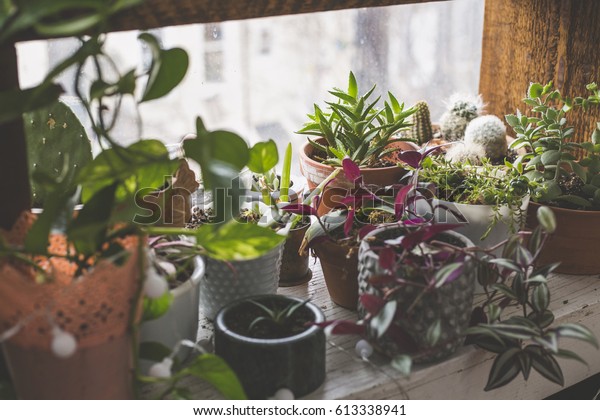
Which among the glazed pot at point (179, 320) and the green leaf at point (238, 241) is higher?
the green leaf at point (238, 241)

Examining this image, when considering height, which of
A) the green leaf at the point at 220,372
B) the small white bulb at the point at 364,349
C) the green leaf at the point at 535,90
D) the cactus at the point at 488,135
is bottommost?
the small white bulb at the point at 364,349

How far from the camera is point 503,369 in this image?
877 millimetres

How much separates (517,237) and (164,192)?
0.45 meters

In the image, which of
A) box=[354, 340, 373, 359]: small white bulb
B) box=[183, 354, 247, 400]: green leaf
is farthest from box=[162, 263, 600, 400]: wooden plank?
box=[183, 354, 247, 400]: green leaf

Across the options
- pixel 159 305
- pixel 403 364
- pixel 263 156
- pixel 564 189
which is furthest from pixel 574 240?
pixel 159 305

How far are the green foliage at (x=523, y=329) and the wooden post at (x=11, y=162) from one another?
55cm

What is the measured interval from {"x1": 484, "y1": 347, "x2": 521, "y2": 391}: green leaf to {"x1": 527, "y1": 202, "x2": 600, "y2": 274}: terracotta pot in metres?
0.29

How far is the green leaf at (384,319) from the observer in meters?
0.82

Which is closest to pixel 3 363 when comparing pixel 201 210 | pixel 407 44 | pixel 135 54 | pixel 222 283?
pixel 222 283

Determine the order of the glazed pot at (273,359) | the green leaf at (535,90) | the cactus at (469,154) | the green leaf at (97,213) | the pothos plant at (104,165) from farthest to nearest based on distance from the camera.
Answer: the cactus at (469,154) < the green leaf at (535,90) < the glazed pot at (273,359) < the green leaf at (97,213) < the pothos plant at (104,165)

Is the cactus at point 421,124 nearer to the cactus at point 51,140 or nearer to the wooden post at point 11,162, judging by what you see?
the cactus at point 51,140

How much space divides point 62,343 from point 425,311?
41 centimetres

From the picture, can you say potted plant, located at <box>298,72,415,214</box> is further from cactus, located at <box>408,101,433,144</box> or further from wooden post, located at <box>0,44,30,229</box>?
wooden post, located at <box>0,44,30,229</box>

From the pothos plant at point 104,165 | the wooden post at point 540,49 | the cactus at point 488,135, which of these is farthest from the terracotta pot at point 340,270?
the wooden post at point 540,49
